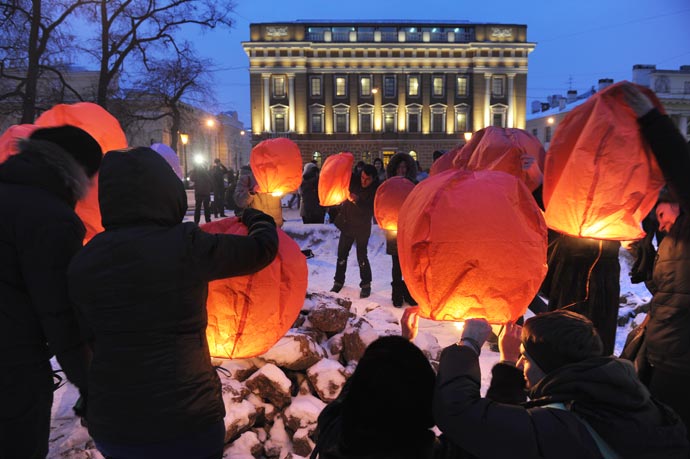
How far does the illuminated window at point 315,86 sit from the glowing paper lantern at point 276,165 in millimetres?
44799

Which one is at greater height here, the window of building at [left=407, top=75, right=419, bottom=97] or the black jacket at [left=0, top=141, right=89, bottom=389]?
the window of building at [left=407, top=75, right=419, bottom=97]

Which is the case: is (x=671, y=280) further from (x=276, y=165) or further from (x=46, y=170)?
(x=276, y=165)

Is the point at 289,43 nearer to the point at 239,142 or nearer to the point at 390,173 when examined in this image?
the point at 239,142

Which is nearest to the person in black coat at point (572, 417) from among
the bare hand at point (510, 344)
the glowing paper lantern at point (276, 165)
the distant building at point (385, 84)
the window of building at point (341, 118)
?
the bare hand at point (510, 344)

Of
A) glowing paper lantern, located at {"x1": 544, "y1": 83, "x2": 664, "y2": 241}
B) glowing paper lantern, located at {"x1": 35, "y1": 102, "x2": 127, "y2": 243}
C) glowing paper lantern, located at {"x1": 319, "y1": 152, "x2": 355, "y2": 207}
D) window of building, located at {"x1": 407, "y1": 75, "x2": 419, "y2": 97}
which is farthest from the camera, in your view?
window of building, located at {"x1": 407, "y1": 75, "x2": 419, "y2": 97}

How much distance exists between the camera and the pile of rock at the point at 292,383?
350cm

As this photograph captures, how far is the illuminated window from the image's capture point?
49.9m

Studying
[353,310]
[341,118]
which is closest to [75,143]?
[353,310]

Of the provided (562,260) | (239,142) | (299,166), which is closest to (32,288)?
(562,260)

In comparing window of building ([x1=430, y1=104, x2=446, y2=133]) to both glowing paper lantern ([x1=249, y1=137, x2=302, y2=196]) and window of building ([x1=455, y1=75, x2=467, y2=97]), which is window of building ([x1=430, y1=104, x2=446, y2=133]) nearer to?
window of building ([x1=455, y1=75, x2=467, y2=97])

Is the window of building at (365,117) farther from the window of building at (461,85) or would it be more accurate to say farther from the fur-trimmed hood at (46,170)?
the fur-trimmed hood at (46,170)

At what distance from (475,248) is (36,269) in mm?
1840

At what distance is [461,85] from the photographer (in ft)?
165

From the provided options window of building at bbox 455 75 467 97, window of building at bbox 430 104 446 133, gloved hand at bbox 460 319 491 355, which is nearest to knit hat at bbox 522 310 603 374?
gloved hand at bbox 460 319 491 355
